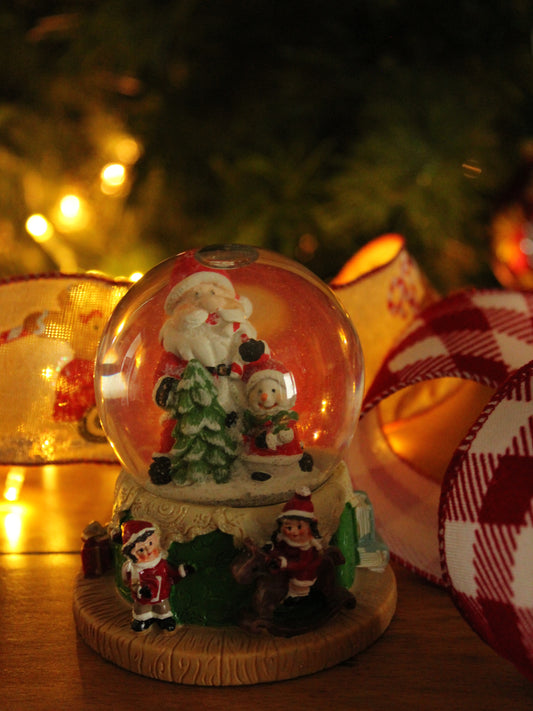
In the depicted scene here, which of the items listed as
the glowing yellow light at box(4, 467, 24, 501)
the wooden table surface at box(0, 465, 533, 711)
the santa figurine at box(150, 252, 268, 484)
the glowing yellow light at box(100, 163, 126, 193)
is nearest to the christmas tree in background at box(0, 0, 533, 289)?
the glowing yellow light at box(100, 163, 126, 193)

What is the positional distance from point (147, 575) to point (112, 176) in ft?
2.84

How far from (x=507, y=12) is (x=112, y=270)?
798 millimetres

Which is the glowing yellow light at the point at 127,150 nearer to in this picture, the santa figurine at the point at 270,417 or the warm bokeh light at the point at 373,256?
the warm bokeh light at the point at 373,256

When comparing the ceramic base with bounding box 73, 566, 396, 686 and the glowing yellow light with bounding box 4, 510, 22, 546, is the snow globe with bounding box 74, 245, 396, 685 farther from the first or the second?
the glowing yellow light with bounding box 4, 510, 22, 546

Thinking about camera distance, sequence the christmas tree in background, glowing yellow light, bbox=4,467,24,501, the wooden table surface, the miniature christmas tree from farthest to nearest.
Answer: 1. the christmas tree in background
2. glowing yellow light, bbox=4,467,24,501
3. the miniature christmas tree
4. the wooden table surface

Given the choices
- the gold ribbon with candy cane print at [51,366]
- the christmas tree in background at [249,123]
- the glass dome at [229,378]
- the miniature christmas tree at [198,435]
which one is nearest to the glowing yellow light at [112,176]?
the christmas tree in background at [249,123]

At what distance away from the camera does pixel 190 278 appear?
0.84m

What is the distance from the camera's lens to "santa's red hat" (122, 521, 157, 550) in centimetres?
71

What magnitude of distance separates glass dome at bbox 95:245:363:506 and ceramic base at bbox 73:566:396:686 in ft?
0.44

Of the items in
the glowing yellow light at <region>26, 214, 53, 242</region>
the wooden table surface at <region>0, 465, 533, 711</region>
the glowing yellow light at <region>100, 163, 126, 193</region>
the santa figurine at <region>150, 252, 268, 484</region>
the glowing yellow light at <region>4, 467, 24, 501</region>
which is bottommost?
the wooden table surface at <region>0, 465, 533, 711</region>

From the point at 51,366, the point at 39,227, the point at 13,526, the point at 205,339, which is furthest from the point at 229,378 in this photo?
the point at 39,227

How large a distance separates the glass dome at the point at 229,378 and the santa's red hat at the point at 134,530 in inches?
2.7

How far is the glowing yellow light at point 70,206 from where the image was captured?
4.40ft

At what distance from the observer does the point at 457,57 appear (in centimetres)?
127
